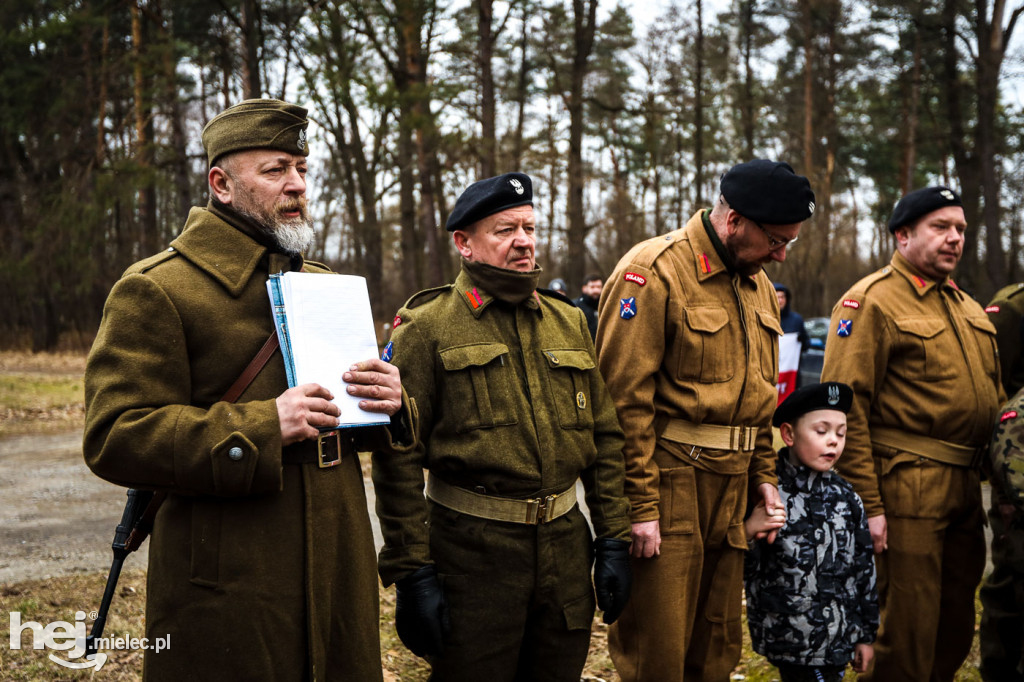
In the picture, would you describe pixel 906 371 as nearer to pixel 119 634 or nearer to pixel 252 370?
pixel 252 370

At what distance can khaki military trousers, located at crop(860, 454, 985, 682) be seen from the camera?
3.71m

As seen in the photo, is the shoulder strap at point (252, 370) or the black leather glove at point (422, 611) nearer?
the shoulder strap at point (252, 370)

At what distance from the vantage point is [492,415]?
9.24ft

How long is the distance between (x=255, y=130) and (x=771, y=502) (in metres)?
2.35

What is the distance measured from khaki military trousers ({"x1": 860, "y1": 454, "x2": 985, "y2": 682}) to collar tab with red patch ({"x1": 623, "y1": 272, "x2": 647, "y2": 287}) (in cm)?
153

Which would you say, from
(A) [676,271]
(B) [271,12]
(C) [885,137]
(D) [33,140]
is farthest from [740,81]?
(A) [676,271]

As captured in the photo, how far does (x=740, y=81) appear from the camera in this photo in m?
26.1

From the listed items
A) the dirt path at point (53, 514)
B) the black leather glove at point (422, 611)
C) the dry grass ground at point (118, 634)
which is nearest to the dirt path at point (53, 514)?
the dirt path at point (53, 514)

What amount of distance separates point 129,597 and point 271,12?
15.3 metres

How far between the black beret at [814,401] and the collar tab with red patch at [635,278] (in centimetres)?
81

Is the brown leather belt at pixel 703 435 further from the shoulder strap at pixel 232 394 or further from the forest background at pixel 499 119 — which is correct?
the forest background at pixel 499 119

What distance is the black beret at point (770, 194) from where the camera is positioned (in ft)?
10.3

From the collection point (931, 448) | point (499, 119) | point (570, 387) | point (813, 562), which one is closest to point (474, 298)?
point (570, 387)

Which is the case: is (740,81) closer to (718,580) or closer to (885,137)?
(885,137)
